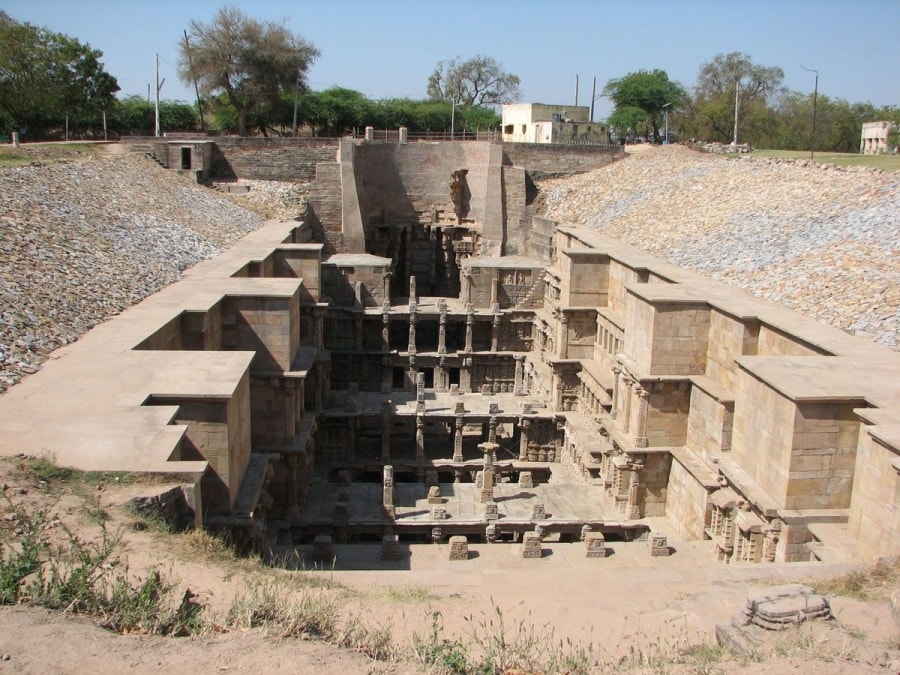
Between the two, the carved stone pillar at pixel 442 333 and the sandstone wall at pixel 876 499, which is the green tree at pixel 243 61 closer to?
the carved stone pillar at pixel 442 333

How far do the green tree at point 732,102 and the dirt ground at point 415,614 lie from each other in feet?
119

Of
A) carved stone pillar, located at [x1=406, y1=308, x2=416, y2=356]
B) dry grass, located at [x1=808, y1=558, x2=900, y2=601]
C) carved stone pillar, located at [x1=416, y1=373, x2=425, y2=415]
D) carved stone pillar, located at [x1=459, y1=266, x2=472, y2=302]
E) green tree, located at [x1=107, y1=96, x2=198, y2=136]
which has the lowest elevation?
carved stone pillar, located at [x1=416, y1=373, x2=425, y2=415]

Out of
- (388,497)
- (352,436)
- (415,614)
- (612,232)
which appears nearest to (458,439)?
(352,436)

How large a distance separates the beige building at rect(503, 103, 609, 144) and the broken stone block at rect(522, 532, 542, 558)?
29031 mm

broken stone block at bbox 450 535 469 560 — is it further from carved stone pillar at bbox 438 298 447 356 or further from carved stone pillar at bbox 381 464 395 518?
carved stone pillar at bbox 438 298 447 356

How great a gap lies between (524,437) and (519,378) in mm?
3243

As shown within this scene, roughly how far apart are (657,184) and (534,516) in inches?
654

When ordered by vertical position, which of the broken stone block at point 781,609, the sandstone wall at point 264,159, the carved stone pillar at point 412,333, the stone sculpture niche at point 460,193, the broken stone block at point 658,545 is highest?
the sandstone wall at point 264,159

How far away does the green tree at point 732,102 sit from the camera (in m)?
47.2

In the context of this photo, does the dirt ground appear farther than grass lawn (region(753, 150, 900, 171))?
No

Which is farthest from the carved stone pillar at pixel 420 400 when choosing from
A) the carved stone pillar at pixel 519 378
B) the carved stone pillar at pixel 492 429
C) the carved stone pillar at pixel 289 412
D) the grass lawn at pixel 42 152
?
the grass lawn at pixel 42 152

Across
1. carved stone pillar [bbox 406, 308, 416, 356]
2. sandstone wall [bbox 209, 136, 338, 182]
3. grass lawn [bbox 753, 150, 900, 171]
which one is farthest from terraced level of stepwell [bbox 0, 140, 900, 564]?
grass lawn [bbox 753, 150, 900, 171]

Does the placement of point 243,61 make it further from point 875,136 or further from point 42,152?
point 875,136

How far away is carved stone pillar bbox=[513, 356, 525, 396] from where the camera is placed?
23.9 metres
